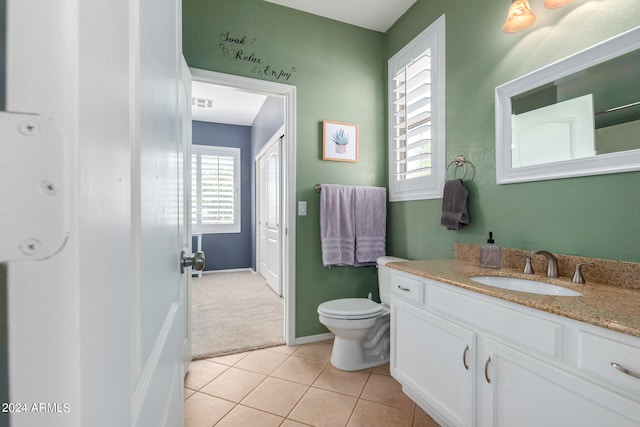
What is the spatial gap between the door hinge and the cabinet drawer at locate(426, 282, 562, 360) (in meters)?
1.26

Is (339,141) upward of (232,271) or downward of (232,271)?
upward

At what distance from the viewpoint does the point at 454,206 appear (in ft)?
6.24

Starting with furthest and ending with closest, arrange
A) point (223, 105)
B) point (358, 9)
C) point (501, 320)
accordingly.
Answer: point (223, 105), point (358, 9), point (501, 320)

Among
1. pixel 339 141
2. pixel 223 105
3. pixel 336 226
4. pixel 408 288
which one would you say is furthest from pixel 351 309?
pixel 223 105

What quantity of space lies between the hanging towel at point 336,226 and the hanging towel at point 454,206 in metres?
0.80

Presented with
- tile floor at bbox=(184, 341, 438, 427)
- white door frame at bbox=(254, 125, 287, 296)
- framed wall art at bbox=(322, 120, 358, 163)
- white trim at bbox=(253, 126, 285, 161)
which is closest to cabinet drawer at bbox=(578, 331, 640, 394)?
tile floor at bbox=(184, 341, 438, 427)

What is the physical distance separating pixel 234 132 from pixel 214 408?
15.2 feet

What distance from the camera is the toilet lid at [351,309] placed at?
202 cm

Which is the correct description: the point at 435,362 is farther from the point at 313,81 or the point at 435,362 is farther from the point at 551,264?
the point at 313,81

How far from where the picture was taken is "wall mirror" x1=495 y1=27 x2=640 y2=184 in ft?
3.99

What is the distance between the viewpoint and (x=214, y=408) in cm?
168

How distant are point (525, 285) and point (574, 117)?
31.5 inches

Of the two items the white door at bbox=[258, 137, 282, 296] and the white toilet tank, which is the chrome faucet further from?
the white door at bbox=[258, 137, 282, 296]

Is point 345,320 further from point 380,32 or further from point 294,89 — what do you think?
point 380,32
